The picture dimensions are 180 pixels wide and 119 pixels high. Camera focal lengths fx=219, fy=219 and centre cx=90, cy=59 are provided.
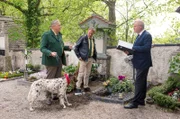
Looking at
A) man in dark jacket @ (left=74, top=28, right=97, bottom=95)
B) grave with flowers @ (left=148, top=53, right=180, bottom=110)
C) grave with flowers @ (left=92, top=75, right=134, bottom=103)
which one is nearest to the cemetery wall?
grave with flowers @ (left=148, top=53, right=180, bottom=110)

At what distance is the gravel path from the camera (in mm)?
4543

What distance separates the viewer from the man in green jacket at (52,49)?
4992 mm

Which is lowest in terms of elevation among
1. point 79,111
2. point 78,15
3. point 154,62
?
point 79,111

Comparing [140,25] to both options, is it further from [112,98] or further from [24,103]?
[24,103]

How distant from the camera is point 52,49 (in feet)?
16.9

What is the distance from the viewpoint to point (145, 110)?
191 inches

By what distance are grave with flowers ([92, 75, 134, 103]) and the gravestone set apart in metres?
1.32

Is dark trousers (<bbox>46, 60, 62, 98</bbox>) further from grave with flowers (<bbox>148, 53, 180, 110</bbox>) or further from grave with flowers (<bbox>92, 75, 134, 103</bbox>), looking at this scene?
grave with flowers (<bbox>148, 53, 180, 110</bbox>)

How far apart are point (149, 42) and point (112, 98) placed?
1.76m

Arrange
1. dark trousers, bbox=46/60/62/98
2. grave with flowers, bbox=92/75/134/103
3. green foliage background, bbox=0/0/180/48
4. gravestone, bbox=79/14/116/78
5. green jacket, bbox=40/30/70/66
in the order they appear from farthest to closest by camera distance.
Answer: green foliage background, bbox=0/0/180/48, gravestone, bbox=79/14/116/78, grave with flowers, bbox=92/75/134/103, dark trousers, bbox=46/60/62/98, green jacket, bbox=40/30/70/66

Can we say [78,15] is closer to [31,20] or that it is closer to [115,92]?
[31,20]

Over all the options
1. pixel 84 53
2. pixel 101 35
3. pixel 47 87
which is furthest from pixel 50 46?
pixel 101 35

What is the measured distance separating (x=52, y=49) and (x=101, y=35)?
2751mm

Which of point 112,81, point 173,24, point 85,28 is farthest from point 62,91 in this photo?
point 173,24
